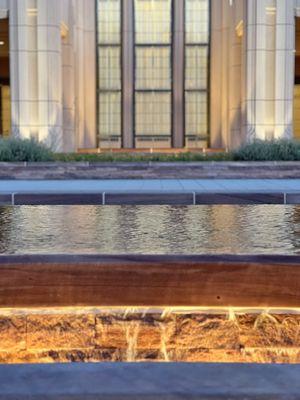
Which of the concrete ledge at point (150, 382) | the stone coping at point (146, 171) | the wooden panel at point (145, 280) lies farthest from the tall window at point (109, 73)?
the concrete ledge at point (150, 382)

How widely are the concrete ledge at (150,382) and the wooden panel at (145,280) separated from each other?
537 millimetres

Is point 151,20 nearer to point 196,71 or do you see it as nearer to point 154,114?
point 196,71

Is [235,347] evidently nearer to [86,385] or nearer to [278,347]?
[278,347]

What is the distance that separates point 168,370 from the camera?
174 cm

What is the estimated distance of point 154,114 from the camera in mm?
28922

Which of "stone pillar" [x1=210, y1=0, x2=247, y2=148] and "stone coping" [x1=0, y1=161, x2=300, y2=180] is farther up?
"stone pillar" [x1=210, y1=0, x2=247, y2=148]

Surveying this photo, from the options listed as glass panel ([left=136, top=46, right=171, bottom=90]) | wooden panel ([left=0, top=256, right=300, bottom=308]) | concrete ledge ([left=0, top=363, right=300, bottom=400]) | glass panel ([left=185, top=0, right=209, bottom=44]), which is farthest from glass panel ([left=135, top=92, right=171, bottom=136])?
concrete ledge ([left=0, top=363, right=300, bottom=400])

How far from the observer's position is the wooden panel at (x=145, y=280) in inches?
90.2

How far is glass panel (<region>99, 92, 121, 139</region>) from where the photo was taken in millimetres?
28672

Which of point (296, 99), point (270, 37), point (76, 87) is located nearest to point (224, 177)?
point (270, 37)

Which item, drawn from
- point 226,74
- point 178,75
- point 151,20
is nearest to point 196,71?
point 178,75

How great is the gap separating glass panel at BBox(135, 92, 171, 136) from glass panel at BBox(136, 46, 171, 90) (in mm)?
441

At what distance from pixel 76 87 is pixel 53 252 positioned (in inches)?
1007

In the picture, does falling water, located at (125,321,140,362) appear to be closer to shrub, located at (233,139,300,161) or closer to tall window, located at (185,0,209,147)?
shrub, located at (233,139,300,161)
